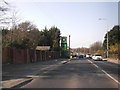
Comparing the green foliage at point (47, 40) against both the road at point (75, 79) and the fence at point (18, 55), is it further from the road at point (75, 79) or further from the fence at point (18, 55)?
the road at point (75, 79)

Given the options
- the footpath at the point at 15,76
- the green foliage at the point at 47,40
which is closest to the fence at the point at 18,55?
the footpath at the point at 15,76

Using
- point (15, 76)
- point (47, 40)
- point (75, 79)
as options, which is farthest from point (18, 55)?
point (47, 40)

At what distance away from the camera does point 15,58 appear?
34.0 meters

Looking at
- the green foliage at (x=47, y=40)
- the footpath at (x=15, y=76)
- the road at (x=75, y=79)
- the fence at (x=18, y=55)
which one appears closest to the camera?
the footpath at (x=15, y=76)

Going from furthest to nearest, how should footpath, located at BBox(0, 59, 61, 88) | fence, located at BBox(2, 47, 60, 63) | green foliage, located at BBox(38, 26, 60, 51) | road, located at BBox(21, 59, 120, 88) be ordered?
green foliage, located at BBox(38, 26, 60, 51)
fence, located at BBox(2, 47, 60, 63)
road, located at BBox(21, 59, 120, 88)
footpath, located at BBox(0, 59, 61, 88)

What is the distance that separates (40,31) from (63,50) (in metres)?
11.4

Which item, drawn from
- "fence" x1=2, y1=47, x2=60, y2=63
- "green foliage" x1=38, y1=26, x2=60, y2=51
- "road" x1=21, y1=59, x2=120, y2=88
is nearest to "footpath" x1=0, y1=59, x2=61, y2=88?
"road" x1=21, y1=59, x2=120, y2=88

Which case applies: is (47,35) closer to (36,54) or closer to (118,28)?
(118,28)

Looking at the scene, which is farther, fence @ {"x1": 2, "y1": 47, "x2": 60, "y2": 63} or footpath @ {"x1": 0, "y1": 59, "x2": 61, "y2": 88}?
fence @ {"x1": 2, "y1": 47, "x2": 60, "y2": 63}

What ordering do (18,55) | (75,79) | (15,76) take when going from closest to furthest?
(75,79)
(15,76)
(18,55)

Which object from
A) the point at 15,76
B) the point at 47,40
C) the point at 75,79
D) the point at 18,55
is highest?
the point at 47,40

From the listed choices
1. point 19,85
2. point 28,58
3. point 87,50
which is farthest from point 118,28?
point 87,50

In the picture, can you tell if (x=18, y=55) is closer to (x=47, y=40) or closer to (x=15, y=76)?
(x=15, y=76)

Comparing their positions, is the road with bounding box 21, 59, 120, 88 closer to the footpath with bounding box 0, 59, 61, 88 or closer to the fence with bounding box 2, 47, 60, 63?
the footpath with bounding box 0, 59, 61, 88
